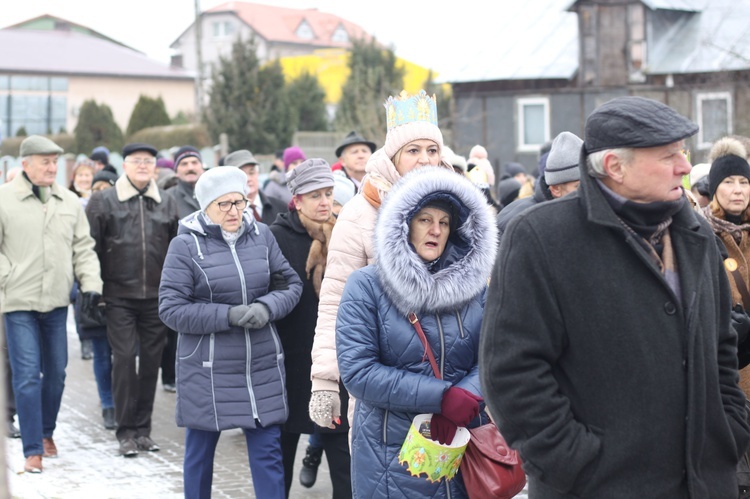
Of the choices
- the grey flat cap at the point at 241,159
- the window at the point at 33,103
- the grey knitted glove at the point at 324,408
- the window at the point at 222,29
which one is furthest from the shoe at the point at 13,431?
the window at the point at 222,29

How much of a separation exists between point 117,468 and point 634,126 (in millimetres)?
5826

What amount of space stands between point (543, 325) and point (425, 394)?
3.53 ft

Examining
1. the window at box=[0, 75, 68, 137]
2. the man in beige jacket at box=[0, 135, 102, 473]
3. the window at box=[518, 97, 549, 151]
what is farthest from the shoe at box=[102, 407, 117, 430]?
the window at box=[0, 75, 68, 137]

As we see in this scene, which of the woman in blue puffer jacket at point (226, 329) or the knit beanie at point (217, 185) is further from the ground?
the knit beanie at point (217, 185)

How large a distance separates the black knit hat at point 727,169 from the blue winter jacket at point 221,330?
241 cm

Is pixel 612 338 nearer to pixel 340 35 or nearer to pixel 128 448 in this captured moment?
pixel 128 448

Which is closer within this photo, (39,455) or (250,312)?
(250,312)

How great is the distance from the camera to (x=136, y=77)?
73938 millimetres

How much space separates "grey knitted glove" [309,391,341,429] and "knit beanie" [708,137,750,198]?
2335 mm

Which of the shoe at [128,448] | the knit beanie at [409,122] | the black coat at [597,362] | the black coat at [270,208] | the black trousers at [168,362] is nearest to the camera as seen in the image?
the black coat at [597,362]

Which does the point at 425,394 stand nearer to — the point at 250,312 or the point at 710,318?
the point at 710,318

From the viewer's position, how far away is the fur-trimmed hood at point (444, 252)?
14.9ft

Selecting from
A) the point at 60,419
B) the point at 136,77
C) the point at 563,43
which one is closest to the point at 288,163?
the point at 60,419

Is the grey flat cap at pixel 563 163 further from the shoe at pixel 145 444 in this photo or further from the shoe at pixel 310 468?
the shoe at pixel 145 444
